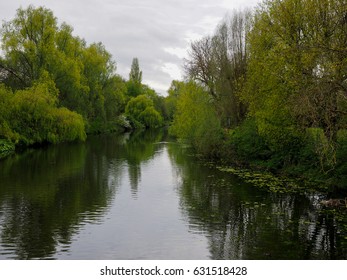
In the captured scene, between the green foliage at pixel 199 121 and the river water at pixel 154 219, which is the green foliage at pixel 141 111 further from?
the river water at pixel 154 219

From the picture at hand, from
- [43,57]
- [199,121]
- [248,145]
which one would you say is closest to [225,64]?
[199,121]

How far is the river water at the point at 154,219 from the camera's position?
447 inches

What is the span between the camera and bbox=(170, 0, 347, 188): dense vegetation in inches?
610

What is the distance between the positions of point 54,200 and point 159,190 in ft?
17.3

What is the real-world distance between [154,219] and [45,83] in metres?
30.0

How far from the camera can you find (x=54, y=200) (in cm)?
1697

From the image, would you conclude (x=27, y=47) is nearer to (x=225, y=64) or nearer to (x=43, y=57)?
(x=43, y=57)

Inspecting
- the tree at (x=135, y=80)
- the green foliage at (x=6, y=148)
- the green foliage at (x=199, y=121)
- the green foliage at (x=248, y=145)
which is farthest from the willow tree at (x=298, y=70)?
the tree at (x=135, y=80)

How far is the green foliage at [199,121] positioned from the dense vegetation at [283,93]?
96 millimetres

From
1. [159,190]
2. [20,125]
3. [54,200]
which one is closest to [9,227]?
[54,200]

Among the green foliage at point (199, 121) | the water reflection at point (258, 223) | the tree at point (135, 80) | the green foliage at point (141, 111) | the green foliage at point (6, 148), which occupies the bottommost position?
the water reflection at point (258, 223)

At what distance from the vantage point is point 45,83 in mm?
40719

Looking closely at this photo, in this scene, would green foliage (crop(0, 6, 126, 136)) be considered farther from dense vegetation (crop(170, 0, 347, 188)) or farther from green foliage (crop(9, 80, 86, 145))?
dense vegetation (crop(170, 0, 347, 188))
